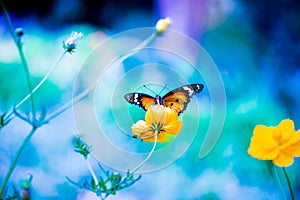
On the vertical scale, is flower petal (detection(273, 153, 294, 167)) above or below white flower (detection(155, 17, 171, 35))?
below

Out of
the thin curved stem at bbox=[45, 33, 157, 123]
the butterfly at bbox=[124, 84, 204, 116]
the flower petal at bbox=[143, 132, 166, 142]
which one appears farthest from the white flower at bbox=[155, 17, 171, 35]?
the flower petal at bbox=[143, 132, 166, 142]

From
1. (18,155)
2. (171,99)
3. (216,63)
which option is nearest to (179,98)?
(171,99)

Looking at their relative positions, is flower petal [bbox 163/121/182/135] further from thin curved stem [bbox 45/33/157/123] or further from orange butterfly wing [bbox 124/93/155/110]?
thin curved stem [bbox 45/33/157/123]

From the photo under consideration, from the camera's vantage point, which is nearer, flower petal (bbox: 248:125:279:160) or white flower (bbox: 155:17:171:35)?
flower petal (bbox: 248:125:279:160)

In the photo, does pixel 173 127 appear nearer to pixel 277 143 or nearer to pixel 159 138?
pixel 159 138

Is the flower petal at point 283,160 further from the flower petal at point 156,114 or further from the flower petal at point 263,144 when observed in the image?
the flower petal at point 156,114

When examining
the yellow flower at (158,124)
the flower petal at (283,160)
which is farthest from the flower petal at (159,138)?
the flower petal at (283,160)

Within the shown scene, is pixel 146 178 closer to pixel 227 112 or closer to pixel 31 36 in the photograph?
pixel 227 112

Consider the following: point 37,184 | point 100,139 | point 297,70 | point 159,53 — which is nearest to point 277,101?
point 297,70
